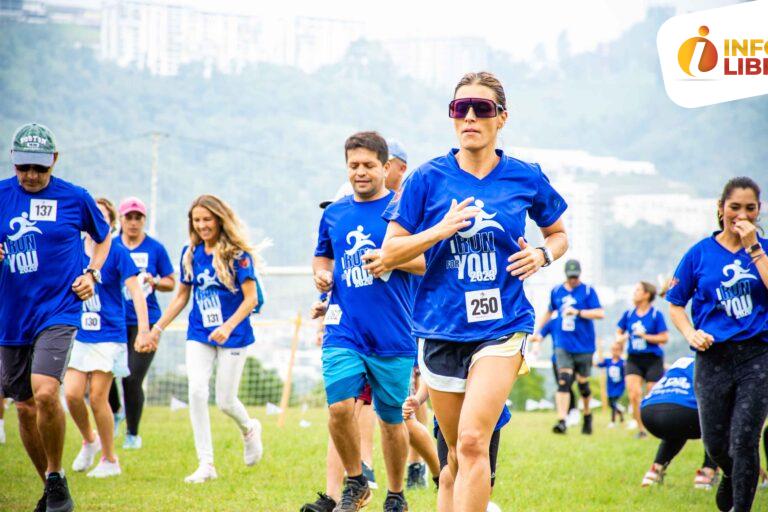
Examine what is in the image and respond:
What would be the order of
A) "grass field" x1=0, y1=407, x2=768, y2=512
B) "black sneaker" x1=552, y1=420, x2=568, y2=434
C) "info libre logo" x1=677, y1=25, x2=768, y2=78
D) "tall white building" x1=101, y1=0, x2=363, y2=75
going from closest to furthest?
"grass field" x1=0, y1=407, x2=768, y2=512
"info libre logo" x1=677, y1=25, x2=768, y2=78
"black sneaker" x1=552, y1=420, x2=568, y2=434
"tall white building" x1=101, y1=0, x2=363, y2=75

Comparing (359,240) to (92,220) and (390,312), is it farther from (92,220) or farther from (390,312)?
(92,220)

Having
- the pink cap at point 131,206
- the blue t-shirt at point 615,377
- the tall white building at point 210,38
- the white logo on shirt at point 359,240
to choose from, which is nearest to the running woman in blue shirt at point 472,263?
the white logo on shirt at point 359,240

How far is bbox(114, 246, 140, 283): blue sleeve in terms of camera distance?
32.5 feet

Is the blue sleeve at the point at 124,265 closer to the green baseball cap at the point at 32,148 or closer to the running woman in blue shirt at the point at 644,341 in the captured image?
the green baseball cap at the point at 32,148

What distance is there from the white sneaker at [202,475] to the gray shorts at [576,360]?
804 centimetres

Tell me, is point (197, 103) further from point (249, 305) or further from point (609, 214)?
point (249, 305)

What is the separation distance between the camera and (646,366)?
1509cm

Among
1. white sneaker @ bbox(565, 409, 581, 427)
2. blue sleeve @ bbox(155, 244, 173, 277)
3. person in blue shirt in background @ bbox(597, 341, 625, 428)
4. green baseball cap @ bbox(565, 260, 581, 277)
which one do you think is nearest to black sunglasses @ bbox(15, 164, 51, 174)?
blue sleeve @ bbox(155, 244, 173, 277)

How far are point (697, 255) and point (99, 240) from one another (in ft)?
14.1

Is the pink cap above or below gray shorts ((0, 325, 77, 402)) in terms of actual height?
above

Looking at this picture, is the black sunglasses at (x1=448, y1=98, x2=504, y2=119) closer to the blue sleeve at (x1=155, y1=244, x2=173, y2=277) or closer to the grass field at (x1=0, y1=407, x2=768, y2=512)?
the grass field at (x1=0, y1=407, x2=768, y2=512)

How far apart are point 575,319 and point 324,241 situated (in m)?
9.62

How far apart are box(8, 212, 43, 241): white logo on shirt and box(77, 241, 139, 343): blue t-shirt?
2539 mm

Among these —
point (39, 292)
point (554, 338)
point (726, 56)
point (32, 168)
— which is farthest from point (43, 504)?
point (726, 56)
